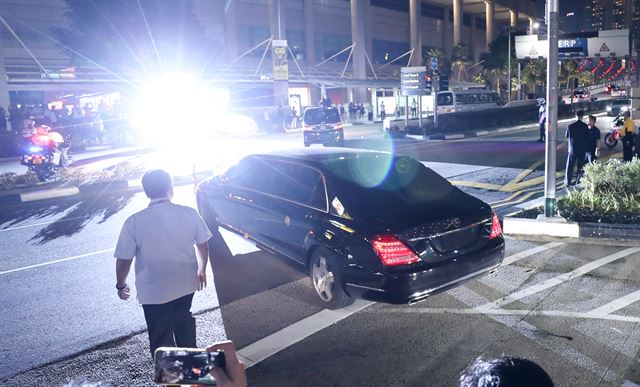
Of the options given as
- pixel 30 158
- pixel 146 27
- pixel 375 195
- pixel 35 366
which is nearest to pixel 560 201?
pixel 375 195

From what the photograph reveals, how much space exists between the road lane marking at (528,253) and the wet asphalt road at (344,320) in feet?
0.42

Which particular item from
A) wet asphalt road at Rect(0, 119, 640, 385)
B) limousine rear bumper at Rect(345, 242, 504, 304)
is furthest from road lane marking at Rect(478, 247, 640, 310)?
limousine rear bumper at Rect(345, 242, 504, 304)

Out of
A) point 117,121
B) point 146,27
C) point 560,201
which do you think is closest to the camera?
point 560,201

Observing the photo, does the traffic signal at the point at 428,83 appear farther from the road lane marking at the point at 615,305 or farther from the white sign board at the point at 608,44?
the road lane marking at the point at 615,305

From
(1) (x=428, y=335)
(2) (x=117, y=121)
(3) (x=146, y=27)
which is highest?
(3) (x=146, y=27)

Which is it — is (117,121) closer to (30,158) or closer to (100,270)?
(30,158)

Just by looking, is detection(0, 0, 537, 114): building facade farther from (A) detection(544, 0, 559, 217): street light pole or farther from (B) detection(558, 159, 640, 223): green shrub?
(B) detection(558, 159, 640, 223): green shrub

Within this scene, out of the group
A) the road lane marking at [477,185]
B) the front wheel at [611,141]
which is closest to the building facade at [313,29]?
the front wheel at [611,141]

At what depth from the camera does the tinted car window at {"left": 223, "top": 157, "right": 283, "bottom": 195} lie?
23.1 feet

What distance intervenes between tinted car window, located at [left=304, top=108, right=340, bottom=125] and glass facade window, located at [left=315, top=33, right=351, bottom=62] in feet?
114

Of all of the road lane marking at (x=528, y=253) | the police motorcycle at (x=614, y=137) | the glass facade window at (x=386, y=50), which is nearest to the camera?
the road lane marking at (x=528, y=253)

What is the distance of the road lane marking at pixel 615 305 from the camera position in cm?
550

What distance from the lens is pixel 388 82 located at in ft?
171

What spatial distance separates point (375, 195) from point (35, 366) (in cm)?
361
